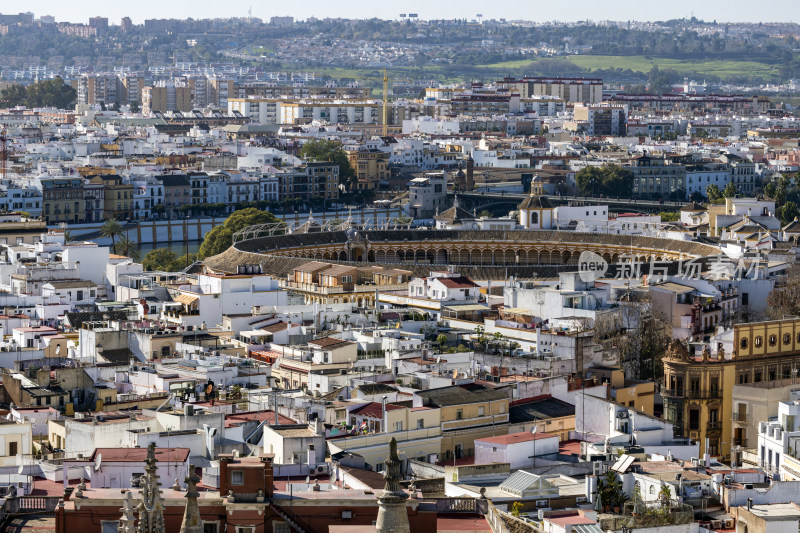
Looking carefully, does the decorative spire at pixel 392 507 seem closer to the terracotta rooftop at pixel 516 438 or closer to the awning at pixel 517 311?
the terracotta rooftop at pixel 516 438

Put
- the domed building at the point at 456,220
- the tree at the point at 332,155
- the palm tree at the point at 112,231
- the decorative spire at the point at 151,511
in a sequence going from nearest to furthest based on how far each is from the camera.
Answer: the decorative spire at the point at 151,511 < the domed building at the point at 456,220 < the palm tree at the point at 112,231 < the tree at the point at 332,155

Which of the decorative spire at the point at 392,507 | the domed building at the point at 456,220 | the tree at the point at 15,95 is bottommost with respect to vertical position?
the tree at the point at 15,95

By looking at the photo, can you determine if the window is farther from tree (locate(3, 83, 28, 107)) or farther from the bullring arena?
tree (locate(3, 83, 28, 107))

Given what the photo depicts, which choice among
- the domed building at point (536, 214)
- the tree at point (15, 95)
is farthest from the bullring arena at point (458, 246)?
the tree at point (15, 95)

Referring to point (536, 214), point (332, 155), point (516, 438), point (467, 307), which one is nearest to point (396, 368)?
point (516, 438)

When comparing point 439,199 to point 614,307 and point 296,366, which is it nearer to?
point 614,307
